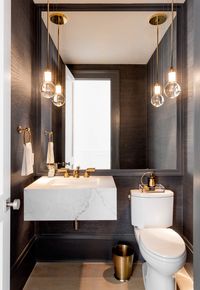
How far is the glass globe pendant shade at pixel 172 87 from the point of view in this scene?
2.13m

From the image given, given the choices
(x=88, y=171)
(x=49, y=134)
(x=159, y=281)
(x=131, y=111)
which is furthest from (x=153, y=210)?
(x=49, y=134)

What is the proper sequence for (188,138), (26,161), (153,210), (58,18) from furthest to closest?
(58,18) → (188,138) → (153,210) → (26,161)

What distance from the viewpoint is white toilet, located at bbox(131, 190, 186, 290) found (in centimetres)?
162

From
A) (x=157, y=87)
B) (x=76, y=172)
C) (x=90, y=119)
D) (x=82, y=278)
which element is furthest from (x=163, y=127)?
(x=82, y=278)

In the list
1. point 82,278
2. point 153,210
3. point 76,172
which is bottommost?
point 82,278

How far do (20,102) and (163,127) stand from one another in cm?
133

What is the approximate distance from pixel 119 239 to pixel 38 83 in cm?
170

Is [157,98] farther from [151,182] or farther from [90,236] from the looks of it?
[90,236]

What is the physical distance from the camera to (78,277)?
7.11 ft

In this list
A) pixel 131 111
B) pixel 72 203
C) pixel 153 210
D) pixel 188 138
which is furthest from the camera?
pixel 131 111

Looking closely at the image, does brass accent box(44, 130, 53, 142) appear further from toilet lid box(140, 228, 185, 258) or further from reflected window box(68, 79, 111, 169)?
toilet lid box(140, 228, 185, 258)

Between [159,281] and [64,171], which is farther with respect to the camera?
[64,171]

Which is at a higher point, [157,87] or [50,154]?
[157,87]

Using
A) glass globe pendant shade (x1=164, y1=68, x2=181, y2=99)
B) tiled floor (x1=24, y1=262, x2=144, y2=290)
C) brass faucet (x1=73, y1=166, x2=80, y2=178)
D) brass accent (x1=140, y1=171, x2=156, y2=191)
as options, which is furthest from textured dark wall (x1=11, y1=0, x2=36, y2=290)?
glass globe pendant shade (x1=164, y1=68, x2=181, y2=99)
